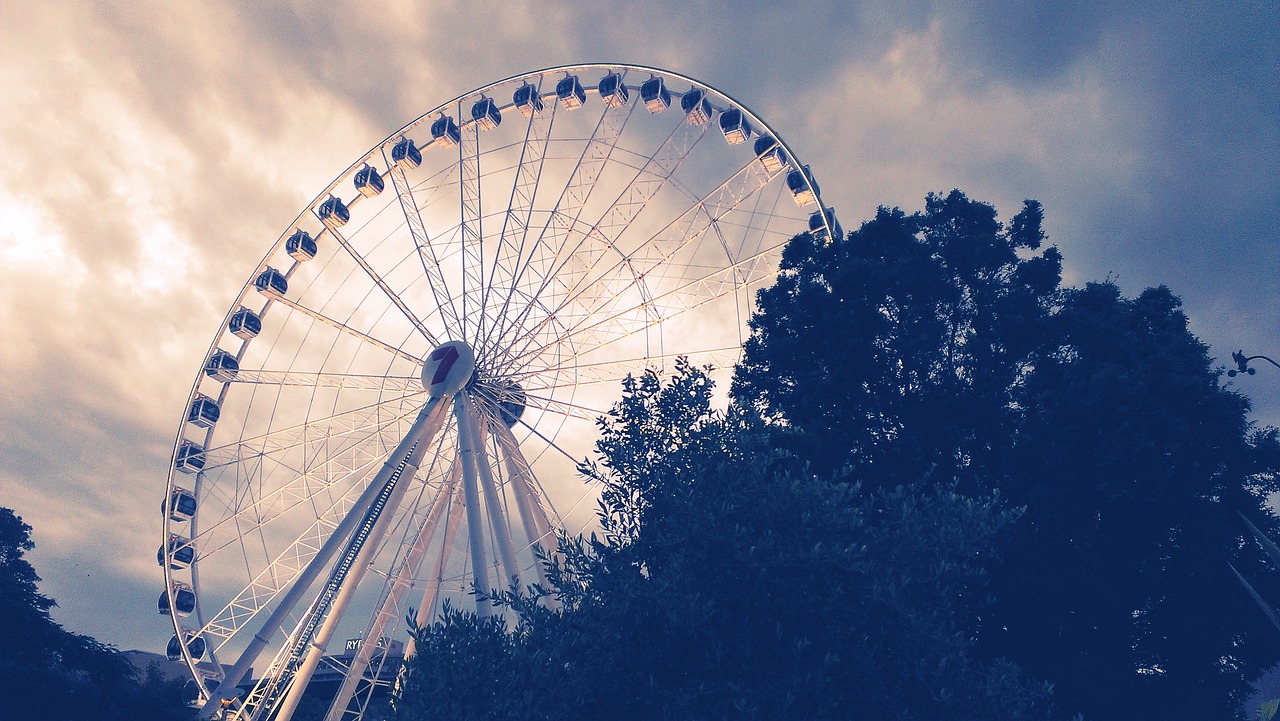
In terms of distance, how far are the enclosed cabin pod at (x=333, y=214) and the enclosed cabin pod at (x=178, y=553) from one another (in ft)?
45.3

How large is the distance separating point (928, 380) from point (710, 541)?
990 cm

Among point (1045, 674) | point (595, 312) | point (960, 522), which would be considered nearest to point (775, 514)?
point (960, 522)

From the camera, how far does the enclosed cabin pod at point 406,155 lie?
3316 centimetres

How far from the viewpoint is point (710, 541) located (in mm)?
11391

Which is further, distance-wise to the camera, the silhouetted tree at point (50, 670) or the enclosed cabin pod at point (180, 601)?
the enclosed cabin pod at point (180, 601)

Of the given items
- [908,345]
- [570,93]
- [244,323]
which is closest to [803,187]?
[570,93]

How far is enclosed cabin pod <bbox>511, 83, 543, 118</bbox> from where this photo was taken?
3167 centimetres

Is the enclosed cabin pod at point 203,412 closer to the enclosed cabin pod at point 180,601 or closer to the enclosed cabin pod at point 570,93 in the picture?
the enclosed cabin pod at point 180,601

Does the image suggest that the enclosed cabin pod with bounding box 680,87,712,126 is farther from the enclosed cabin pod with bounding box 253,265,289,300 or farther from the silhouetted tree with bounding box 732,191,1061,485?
the enclosed cabin pod with bounding box 253,265,289,300

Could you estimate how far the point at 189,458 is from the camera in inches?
1344

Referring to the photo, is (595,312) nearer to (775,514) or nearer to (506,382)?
(506,382)

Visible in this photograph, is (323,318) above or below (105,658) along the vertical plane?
above

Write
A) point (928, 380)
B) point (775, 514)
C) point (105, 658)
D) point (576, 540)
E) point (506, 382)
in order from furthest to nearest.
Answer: point (105, 658)
point (506, 382)
point (928, 380)
point (576, 540)
point (775, 514)

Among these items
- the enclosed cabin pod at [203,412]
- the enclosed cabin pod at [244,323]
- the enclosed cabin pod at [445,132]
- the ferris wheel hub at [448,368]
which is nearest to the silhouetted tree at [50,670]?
the enclosed cabin pod at [203,412]
